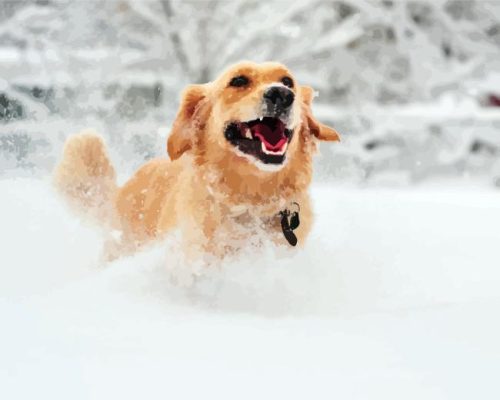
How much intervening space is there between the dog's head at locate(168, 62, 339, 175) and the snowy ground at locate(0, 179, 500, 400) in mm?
432

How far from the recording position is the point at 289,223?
2.88 meters

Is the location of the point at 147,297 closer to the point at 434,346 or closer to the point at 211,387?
the point at 211,387

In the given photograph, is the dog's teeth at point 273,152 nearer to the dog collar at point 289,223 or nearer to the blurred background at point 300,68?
the dog collar at point 289,223

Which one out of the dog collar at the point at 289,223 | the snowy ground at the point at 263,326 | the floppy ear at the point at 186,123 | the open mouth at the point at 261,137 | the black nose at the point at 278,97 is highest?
the floppy ear at the point at 186,123

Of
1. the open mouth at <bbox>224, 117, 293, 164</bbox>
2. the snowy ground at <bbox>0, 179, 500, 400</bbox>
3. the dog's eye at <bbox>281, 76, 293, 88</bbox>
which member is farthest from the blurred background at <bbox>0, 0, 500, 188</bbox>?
the open mouth at <bbox>224, 117, 293, 164</bbox>

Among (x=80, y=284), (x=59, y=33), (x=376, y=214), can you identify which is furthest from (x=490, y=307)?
(x=59, y=33)

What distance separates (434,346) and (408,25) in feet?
31.4

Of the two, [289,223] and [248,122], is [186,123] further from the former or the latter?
[289,223]

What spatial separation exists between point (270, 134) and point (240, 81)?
0.28m

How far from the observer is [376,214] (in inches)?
203

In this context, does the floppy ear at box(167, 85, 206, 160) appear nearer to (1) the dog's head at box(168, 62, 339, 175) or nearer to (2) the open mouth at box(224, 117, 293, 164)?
(1) the dog's head at box(168, 62, 339, 175)

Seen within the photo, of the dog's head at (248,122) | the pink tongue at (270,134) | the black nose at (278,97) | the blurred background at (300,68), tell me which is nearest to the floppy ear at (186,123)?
the dog's head at (248,122)

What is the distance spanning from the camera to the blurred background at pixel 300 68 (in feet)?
32.9

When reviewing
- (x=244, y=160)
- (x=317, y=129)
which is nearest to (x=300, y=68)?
(x=317, y=129)
